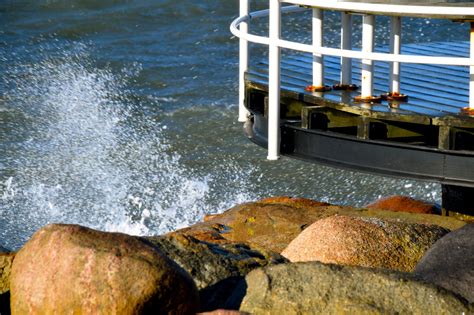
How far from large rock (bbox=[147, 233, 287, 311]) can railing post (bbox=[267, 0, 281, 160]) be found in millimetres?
1520

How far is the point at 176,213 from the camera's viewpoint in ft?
49.4

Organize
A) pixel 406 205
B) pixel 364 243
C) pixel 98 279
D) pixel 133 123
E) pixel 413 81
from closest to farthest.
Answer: pixel 98 279, pixel 364 243, pixel 413 81, pixel 406 205, pixel 133 123

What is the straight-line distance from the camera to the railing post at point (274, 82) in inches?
365

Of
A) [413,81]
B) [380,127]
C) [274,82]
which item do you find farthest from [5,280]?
[413,81]

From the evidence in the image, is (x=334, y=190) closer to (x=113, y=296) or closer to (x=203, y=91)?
(x=203, y=91)

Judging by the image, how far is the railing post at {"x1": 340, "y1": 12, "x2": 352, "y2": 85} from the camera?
977 cm

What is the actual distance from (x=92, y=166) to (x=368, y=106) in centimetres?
925

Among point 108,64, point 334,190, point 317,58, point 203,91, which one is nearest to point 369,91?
point 317,58

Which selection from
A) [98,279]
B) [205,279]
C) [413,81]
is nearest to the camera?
[98,279]

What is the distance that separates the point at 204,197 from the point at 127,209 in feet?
3.42

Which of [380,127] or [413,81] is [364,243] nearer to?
[380,127]

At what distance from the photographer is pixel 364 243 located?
8414 mm

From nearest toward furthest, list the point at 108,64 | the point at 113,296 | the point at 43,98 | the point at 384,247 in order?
1. the point at 113,296
2. the point at 384,247
3. the point at 43,98
4. the point at 108,64

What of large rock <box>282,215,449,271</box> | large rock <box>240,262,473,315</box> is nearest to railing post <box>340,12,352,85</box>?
large rock <box>282,215,449,271</box>
